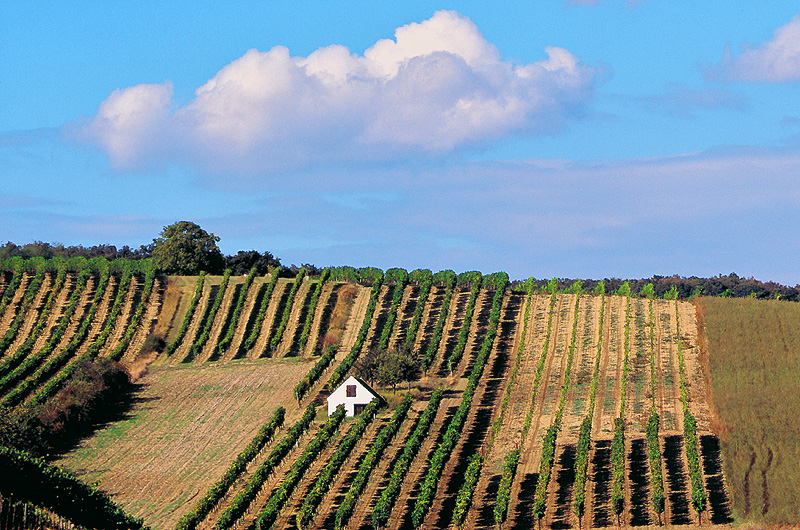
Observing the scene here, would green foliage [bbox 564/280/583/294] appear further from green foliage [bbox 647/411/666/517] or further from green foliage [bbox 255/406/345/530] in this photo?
green foliage [bbox 255/406/345/530]

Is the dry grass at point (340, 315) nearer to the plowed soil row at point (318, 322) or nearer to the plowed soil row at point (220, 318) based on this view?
the plowed soil row at point (318, 322)

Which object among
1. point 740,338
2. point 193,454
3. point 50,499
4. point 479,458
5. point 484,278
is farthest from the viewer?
point 484,278

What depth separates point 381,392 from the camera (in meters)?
86.4

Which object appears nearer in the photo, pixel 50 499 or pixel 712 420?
pixel 50 499

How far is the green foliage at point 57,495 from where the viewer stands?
56844 millimetres

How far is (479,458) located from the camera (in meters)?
70.1

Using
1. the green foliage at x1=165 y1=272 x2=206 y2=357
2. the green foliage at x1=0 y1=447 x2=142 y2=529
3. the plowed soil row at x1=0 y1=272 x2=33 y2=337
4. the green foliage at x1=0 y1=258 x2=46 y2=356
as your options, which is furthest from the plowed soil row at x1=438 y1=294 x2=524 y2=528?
the plowed soil row at x1=0 y1=272 x2=33 y2=337

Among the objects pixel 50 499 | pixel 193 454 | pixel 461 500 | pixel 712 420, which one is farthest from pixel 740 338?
pixel 50 499

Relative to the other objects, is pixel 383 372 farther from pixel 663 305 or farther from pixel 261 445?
pixel 663 305

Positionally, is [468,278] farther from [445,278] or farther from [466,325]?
[466,325]

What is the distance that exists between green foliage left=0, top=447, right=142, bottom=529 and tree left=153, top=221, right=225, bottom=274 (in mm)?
58727

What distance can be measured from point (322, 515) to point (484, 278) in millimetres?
54876

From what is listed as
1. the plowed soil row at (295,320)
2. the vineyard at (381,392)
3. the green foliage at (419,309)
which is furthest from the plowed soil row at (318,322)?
the green foliage at (419,309)

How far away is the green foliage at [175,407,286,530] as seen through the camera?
205 ft
